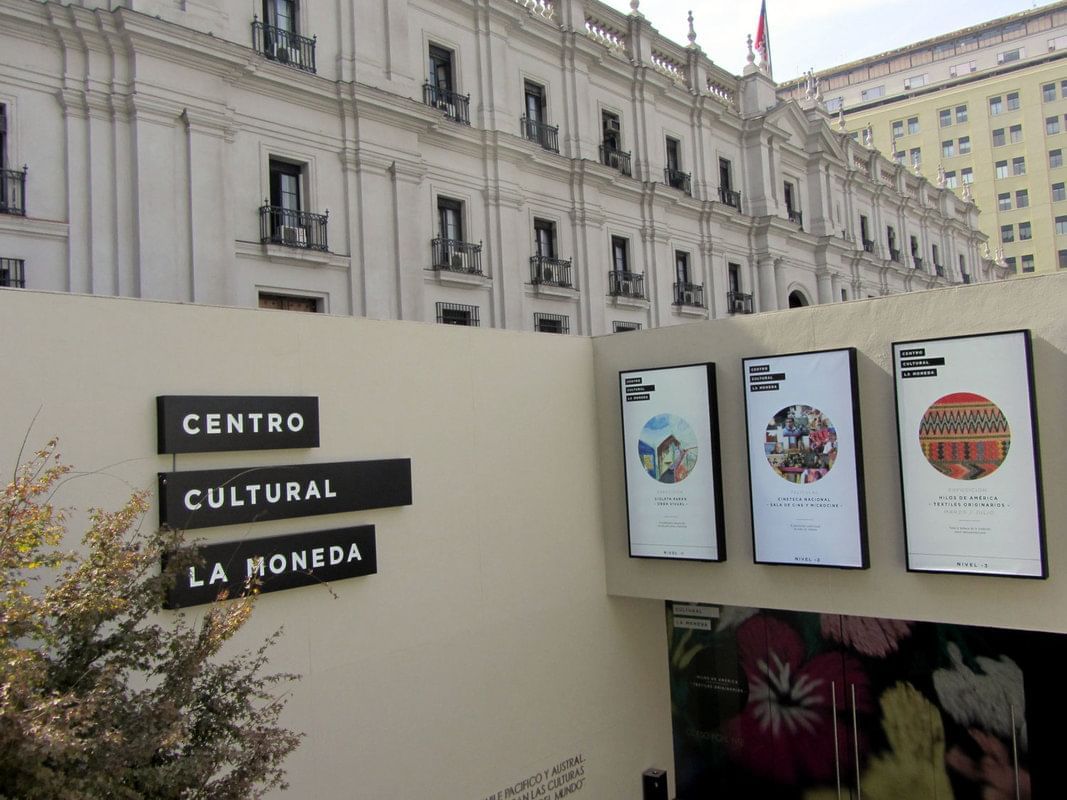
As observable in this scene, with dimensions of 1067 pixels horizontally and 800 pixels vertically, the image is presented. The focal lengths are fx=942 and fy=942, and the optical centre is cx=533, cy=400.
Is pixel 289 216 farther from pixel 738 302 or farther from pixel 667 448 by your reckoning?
pixel 738 302

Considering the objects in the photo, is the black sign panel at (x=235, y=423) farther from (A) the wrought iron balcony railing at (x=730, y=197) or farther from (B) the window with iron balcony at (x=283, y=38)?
(A) the wrought iron balcony railing at (x=730, y=197)

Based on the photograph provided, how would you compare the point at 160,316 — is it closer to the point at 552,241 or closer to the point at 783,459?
the point at 783,459

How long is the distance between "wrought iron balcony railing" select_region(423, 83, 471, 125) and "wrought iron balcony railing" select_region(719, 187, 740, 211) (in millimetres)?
12621

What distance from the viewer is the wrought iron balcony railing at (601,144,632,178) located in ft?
87.7

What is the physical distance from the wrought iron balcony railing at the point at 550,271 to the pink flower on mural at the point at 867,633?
1252 cm

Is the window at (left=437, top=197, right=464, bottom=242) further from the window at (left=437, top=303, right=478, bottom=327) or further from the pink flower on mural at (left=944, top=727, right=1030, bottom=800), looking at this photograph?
the pink flower on mural at (left=944, top=727, right=1030, bottom=800)

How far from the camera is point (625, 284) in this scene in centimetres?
2655

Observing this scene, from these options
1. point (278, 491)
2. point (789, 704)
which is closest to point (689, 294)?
point (789, 704)

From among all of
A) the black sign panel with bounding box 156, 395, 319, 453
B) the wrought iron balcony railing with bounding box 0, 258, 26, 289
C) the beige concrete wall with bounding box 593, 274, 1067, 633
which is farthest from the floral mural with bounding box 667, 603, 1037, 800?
the wrought iron balcony railing with bounding box 0, 258, 26, 289

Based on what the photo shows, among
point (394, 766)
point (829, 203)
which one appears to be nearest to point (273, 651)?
point (394, 766)

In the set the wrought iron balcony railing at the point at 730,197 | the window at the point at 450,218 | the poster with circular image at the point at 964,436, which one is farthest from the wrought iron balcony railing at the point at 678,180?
the poster with circular image at the point at 964,436

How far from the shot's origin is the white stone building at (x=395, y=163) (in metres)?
15.5

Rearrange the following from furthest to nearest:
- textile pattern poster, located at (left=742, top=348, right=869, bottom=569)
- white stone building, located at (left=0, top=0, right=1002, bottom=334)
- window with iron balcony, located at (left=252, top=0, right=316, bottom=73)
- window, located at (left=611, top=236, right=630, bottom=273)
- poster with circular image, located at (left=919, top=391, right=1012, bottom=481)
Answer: window, located at (left=611, top=236, right=630, bottom=273) → window with iron balcony, located at (left=252, top=0, right=316, bottom=73) → white stone building, located at (left=0, top=0, right=1002, bottom=334) → textile pattern poster, located at (left=742, top=348, right=869, bottom=569) → poster with circular image, located at (left=919, top=391, right=1012, bottom=481)

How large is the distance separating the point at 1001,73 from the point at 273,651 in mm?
76765
